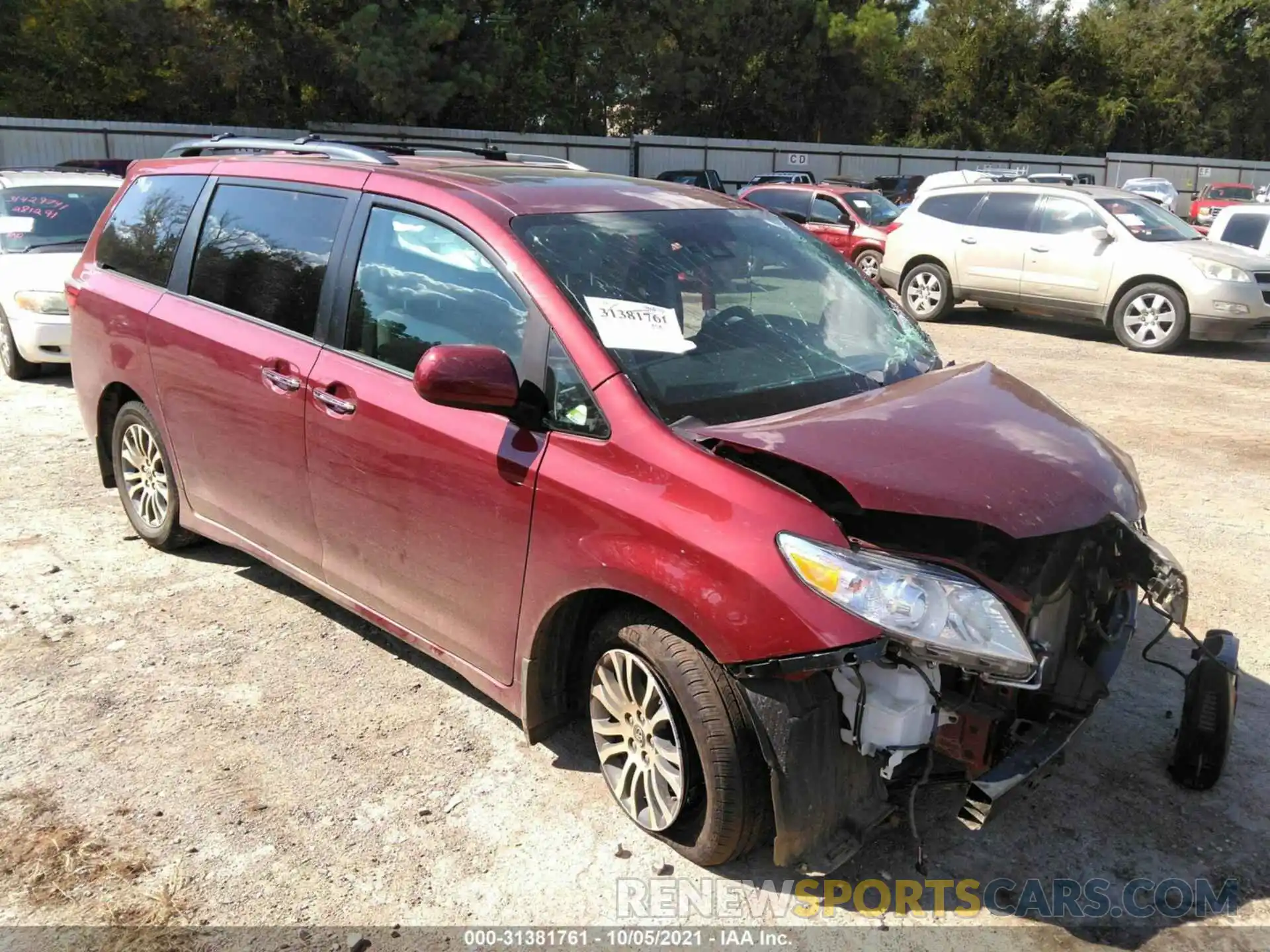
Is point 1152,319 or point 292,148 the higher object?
point 292,148

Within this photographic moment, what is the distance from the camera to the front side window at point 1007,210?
12.1 metres

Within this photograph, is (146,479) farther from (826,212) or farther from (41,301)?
(826,212)

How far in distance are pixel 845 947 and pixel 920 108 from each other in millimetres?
49828

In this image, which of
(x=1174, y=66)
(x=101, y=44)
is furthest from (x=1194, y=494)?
(x=1174, y=66)

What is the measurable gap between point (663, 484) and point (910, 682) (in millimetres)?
803

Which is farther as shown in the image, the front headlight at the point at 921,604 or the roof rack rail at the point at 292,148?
the roof rack rail at the point at 292,148

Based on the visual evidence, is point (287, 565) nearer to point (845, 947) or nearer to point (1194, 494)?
point (845, 947)

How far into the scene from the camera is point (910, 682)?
254 cm

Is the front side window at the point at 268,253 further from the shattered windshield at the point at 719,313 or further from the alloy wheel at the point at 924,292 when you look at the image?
the alloy wheel at the point at 924,292

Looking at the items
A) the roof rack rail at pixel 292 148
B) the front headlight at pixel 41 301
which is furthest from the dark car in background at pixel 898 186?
the roof rack rail at pixel 292 148

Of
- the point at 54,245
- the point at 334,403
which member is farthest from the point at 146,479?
the point at 54,245

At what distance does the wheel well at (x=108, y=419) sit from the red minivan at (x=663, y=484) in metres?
0.71

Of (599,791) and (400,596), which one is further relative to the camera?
(400,596)

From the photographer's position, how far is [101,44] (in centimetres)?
2717
